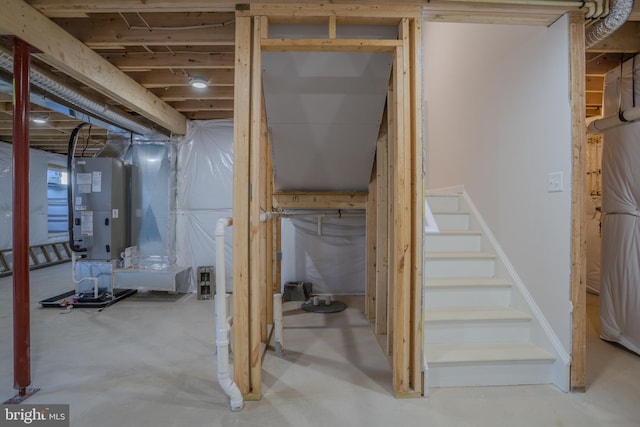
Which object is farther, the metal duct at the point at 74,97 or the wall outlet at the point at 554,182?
the metal duct at the point at 74,97

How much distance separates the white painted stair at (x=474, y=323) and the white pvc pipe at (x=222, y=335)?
3.74ft

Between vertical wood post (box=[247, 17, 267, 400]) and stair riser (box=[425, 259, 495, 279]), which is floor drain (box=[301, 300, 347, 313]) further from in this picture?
vertical wood post (box=[247, 17, 267, 400])

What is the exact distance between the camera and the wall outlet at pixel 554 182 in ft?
6.71

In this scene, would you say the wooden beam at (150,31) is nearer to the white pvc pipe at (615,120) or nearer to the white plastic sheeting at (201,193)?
the white plastic sheeting at (201,193)

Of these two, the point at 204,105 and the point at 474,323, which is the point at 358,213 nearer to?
the point at 474,323

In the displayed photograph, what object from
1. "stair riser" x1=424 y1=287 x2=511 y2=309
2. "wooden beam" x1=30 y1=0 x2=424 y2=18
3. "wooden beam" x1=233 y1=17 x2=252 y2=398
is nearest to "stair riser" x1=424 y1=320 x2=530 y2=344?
"stair riser" x1=424 y1=287 x2=511 y2=309

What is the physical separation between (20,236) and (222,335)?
4.71 ft

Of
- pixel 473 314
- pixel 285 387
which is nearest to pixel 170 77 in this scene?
pixel 285 387

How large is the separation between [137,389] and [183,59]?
2.73m

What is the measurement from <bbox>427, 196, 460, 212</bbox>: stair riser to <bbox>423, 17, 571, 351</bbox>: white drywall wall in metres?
0.18

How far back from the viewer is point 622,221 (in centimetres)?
258

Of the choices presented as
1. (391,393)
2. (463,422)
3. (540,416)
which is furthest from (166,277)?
(540,416)

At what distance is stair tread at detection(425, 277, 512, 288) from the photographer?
2468 millimetres

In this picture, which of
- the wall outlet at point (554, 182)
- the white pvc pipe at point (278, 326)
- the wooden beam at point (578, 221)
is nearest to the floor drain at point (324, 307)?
the white pvc pipe at point (278, 326)
